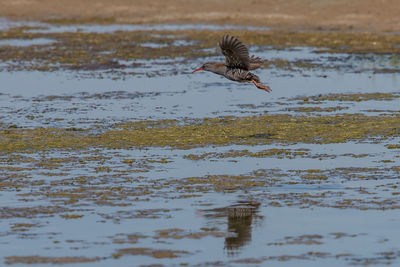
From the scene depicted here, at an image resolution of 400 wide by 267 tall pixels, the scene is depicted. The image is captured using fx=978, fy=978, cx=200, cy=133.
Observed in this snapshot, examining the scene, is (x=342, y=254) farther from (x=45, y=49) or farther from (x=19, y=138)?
(x=45, y=49)

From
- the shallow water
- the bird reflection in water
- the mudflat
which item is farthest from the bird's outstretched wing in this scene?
the mudflat

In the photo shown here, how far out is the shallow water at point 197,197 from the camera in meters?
11.6

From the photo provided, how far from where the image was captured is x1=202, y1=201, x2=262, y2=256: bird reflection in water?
11945 mm

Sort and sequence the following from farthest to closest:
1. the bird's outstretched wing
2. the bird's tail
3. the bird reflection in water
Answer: the bird's tail
the bird's outstretched wing
the bird reflection in water

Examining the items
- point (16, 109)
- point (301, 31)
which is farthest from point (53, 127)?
point (301, 31)

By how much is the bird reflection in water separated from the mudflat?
94.5ft

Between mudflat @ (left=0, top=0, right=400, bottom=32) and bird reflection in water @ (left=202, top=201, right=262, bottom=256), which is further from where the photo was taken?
mudflat @ (left=0, top=0, right=400, bottom=32)

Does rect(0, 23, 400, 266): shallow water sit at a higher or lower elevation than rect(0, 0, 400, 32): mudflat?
lower

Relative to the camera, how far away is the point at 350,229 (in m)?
12.5

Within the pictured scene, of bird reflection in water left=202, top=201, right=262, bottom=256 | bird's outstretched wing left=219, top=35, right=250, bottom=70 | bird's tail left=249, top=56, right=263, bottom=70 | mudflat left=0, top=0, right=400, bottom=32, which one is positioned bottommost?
bird reflection in water left=202, top=201, right=262, bottom=256

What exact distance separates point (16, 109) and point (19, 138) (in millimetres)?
4436

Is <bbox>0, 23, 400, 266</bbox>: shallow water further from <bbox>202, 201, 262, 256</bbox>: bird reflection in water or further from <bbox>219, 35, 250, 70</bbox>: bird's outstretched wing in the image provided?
<bbox>219, 35, 250, 70</bbox>: bird's outstretched wing

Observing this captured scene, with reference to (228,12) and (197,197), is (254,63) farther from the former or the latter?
(228,12)

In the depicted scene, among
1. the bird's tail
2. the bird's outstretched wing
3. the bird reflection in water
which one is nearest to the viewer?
the bird reflection in water
